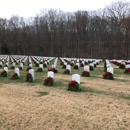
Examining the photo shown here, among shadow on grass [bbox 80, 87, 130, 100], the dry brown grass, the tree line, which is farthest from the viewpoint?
the tree line

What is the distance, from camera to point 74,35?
44.8m

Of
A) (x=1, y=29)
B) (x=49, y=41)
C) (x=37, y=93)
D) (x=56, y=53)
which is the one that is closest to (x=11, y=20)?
(x=1, y=29)

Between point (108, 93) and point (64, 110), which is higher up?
point (108, 93)

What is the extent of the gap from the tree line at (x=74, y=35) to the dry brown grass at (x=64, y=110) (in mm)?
31132

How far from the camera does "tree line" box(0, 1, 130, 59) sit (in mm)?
37969

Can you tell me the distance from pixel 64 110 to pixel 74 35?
4110cm

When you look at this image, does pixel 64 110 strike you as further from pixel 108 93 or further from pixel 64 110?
pixel 108 93

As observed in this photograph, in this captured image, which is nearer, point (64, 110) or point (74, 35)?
point (64, 110)

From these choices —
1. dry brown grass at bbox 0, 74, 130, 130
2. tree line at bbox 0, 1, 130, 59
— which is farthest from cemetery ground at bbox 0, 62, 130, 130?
tree line at bbox 0, 1, 130, 59

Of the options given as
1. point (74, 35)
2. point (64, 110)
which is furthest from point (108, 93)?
point (74, 35)

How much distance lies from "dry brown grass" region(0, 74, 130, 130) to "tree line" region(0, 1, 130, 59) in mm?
31132

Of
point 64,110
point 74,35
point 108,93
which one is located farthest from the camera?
point 74,35

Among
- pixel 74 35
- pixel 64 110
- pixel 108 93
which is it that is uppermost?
pixel 74 35

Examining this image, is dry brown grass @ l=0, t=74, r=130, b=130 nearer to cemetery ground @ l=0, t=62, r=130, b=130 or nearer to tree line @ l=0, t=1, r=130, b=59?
cemetery ground @ l=0, t=62, r=130, b=130
